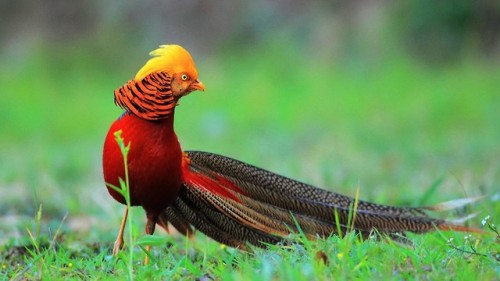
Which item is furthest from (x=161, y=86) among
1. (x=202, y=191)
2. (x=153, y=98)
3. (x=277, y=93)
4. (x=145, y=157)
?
(x=277, y=93)

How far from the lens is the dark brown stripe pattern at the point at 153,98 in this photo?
416 centimetres

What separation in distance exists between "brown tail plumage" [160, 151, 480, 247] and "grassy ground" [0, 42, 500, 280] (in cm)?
12

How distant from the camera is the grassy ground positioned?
3859 mm

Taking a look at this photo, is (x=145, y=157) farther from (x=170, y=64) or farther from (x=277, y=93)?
(x=277, y=93)

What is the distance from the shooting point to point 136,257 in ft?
14.4

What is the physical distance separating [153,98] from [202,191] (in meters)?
0.57

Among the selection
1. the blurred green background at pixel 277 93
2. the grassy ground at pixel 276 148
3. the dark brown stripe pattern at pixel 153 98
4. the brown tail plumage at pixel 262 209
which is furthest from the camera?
the blurred green background at pixel 277 93

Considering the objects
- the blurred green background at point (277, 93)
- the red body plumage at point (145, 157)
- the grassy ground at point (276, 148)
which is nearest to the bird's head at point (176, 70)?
the red body plumage at point (145, 157)

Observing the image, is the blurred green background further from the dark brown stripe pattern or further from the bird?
the dark brown stripe pattern

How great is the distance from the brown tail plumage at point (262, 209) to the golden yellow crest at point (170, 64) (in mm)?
531

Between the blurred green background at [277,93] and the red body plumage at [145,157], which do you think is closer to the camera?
the red body plumage at [145,157]

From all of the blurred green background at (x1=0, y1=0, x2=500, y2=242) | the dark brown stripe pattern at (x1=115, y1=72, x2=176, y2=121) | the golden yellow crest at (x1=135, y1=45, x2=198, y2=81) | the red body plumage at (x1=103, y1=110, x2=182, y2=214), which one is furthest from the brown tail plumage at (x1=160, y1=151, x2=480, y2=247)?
the blurred green background at (x1=0, y1=0, x2=500, y2=242)

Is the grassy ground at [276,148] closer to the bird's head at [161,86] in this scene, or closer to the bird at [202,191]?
the bird at [202,191]

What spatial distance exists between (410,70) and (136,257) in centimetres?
835
